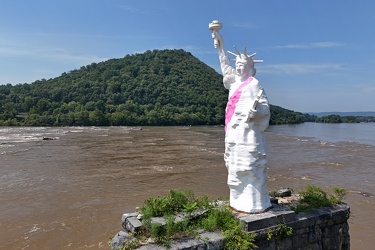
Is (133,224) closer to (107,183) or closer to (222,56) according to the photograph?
(222,56)

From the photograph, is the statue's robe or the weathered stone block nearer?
the weathered stone block

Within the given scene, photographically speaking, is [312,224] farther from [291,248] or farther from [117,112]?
[117,112]

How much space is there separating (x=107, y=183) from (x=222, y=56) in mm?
9332

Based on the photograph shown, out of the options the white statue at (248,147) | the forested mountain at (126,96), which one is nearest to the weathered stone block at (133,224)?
the white statue at (248,147)

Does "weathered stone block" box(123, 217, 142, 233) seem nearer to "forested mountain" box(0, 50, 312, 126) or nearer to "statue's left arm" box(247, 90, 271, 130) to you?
"statue's left arm" box(247, 90, 271, 130)

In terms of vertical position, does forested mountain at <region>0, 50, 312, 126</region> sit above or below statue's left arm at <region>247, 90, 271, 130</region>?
above

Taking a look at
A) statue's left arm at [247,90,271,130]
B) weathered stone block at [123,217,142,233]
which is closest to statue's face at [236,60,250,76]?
statue's left arm at [247,90,271,130]

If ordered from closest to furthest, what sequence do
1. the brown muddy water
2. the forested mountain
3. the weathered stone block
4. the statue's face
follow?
the weathered stone block, the statue's face, the brown muddy water, the forested mountain

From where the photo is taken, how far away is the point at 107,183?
13820mm

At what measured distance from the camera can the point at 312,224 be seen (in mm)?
5703

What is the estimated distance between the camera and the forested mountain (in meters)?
59.2

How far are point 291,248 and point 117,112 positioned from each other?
58280mm

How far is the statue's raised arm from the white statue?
0.47 m

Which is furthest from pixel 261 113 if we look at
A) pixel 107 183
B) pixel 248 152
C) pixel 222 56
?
pixel 107 183
